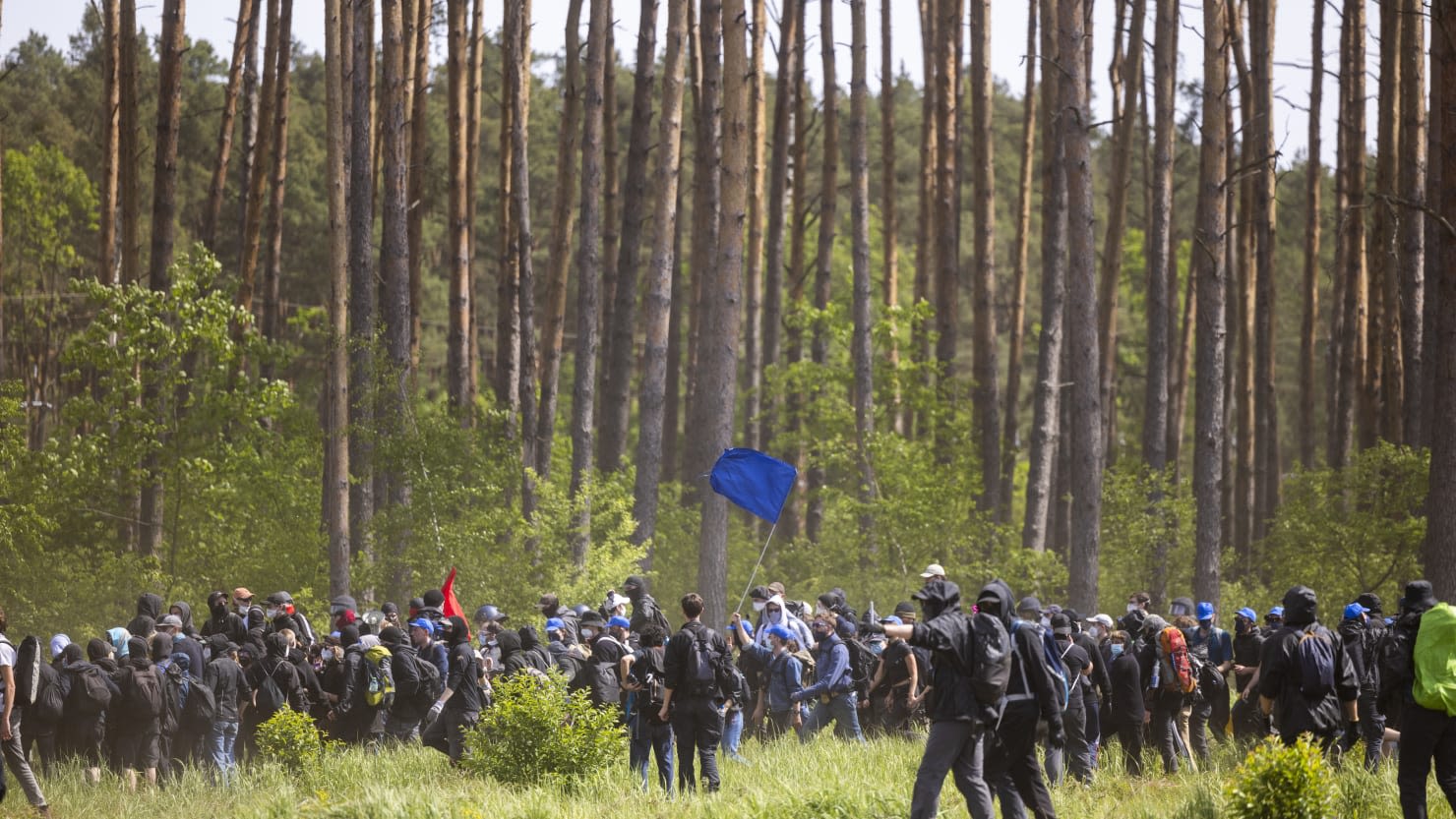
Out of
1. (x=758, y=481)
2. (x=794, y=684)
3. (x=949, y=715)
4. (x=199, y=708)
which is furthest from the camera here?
(x=758, y=481)

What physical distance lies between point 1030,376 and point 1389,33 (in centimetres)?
2636

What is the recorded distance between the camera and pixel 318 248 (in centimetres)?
4397

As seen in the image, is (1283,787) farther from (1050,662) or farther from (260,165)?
(260,165)

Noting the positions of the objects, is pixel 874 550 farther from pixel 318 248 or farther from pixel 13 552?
pixel 318 248

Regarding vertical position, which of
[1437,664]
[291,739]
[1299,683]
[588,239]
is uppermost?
[588,239]

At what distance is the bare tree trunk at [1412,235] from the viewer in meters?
26.3

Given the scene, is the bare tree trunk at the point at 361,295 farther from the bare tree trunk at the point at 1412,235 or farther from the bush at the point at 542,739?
the bare tree trunk at the point at 1412,235

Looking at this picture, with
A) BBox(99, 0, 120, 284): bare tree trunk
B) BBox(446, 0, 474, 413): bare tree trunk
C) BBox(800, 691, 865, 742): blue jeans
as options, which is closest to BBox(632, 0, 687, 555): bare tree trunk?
BBox(446, 0, 474, 413): bare tree trunk

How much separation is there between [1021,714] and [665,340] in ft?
51.2

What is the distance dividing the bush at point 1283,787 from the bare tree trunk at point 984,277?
22776mm

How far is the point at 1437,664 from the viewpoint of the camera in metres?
10.1

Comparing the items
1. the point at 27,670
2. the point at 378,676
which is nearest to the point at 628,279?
the point at 378,676

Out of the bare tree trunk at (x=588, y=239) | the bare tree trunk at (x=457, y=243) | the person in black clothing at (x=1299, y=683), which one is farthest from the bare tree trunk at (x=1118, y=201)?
the person in black clothing at (x=1299, y=683)

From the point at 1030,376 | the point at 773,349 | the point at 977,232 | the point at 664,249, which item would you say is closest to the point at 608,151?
the point at 773,349
